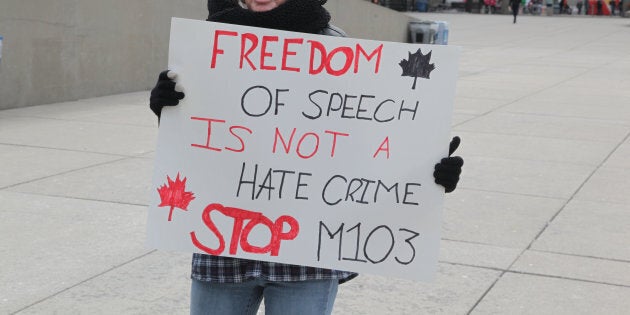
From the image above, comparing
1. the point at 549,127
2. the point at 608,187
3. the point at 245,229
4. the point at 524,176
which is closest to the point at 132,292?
the point at 245,229

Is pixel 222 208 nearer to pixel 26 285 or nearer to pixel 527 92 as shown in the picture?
pixel 26 285

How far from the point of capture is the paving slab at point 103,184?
6848 mm

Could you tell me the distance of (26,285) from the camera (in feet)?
16.1

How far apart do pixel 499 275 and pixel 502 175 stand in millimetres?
2816

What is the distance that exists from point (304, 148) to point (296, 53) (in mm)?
270

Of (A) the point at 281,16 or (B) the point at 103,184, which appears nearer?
(A) the point at 281,16

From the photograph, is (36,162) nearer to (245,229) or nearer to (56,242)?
(56,242)

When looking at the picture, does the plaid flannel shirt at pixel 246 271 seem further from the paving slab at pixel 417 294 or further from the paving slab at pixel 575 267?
the paving slab at pixel 575 267

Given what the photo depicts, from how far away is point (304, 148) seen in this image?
2.98 metres

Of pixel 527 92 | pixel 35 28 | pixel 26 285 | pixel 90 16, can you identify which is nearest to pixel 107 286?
pixel 26 285

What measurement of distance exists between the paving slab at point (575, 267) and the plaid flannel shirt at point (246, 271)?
279cm

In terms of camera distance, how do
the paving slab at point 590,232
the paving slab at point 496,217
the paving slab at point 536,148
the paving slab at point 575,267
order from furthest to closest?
the paving slab at point 536,148, the paving slab at point 496,217, the paving slab at point 590,232, the paving slab at point 575,267

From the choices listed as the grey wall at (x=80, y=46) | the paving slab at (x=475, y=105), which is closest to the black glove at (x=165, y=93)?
the grey wall at (x=80, y=46)

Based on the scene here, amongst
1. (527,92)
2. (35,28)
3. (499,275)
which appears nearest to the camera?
(499,275)
